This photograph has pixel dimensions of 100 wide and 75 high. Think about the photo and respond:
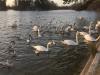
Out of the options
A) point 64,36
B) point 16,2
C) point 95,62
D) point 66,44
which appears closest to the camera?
point 95,62

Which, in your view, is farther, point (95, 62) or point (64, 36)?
point (64, 36)

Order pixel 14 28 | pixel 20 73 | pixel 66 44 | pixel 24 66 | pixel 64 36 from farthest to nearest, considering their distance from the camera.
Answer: pixel 14 28 → pixel 64 36 → pixel 66 44 → pixel 24 66 → pixel 20 73

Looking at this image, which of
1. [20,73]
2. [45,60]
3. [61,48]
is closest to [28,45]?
[61,48]

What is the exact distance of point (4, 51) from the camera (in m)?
20.1

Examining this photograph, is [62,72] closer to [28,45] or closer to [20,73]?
[20,73]

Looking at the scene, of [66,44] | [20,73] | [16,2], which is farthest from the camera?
[16,2]

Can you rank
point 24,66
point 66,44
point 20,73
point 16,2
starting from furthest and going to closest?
point 16,2
point 66,44
point 24,66
point 20,73

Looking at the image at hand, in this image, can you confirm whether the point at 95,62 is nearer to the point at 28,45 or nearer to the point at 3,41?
the point at 28,45

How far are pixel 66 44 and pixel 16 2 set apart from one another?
3573 inches

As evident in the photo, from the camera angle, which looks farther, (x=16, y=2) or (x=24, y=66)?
(x=16, y=2)

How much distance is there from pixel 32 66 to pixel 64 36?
11.2m

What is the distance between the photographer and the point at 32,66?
54.1 ft

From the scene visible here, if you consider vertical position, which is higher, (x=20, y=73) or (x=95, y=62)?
(x=95, y=62)

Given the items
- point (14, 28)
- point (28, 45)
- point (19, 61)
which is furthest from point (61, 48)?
point (14, 28)
